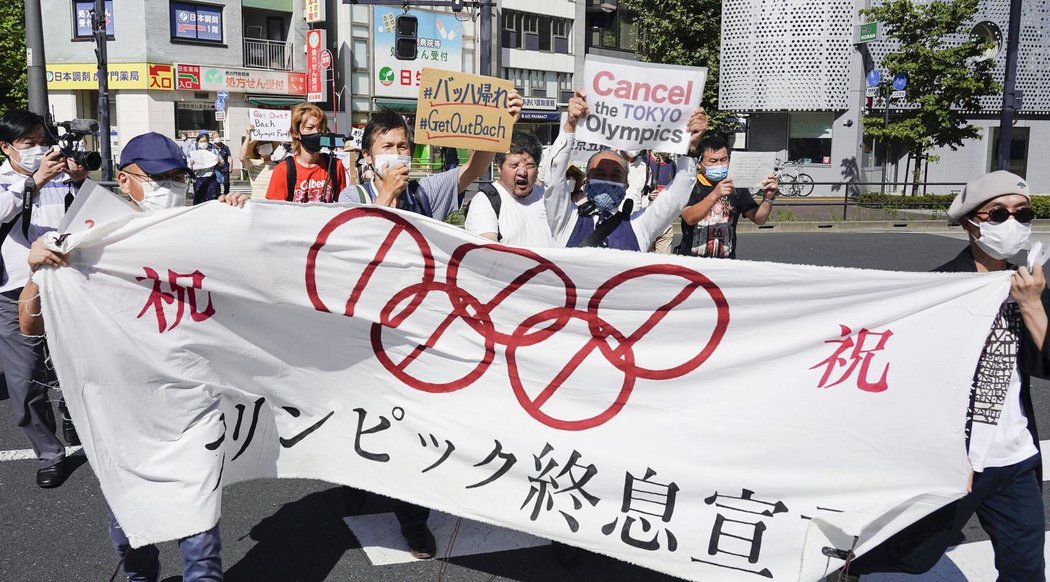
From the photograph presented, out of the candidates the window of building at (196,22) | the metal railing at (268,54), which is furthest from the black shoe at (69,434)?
the metal railing at (268,54)

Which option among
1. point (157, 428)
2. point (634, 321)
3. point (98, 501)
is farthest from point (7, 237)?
point (634, 321)

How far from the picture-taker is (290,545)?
4266 millimetres

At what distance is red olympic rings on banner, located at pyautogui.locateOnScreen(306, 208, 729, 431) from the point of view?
3424 mm

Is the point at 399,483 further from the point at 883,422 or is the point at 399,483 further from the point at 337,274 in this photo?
the point at 883,422

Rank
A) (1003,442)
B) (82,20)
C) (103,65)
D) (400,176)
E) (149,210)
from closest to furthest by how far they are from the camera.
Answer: (1003,442), (149,210), (400,176), (103,65), (82,20)

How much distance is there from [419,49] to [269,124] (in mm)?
27172

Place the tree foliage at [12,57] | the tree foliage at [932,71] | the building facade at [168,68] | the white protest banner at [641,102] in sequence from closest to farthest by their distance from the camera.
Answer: the white protest banner at [641,102]
the tree foliage at [932,71]
the tree foliage at [12,57]
the building facade at [168,68]

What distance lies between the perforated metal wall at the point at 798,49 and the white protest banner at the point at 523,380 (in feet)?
92.4

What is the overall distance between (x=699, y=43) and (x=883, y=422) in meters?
32.2

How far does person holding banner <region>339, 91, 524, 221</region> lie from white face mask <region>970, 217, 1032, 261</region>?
6.78ft

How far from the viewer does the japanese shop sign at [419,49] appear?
39.1 m

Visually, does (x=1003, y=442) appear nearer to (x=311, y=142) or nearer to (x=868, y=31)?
(x=311, y=142)

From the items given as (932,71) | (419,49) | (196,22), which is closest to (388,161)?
(932,71)

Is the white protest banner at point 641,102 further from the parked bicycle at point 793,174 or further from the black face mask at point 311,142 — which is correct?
the parked bicycle at point 793,174
